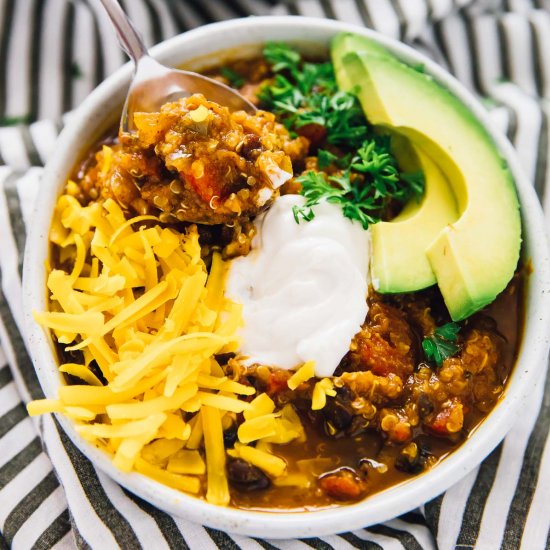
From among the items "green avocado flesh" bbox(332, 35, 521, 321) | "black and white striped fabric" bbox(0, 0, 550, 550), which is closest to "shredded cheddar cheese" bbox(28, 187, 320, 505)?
"black and white striped fabric" bbox(0, 0, 550, 550)

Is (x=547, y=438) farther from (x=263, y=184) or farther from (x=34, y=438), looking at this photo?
(x=34, y=438)

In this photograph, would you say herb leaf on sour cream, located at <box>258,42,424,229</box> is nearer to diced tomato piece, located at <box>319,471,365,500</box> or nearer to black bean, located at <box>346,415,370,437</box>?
black bean, located at <box>346,415,370,437</box>

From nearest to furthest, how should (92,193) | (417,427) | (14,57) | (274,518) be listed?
(274,518)
(417,427)
(92,193)
(14,57)

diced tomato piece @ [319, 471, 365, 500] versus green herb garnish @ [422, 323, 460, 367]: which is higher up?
green herb garnish @ [422, 323, 460, 367]

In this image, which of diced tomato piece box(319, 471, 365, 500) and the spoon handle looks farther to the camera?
the spoon handle

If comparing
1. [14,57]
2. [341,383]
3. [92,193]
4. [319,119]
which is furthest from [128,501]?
[14,57]

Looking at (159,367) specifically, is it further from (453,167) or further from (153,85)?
(453,167)
